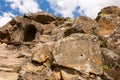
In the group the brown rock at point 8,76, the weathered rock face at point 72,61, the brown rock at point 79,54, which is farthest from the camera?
the brown rock at point 8,76

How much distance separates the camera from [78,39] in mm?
16703

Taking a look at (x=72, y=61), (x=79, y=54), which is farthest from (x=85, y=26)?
(x=72, y=61)

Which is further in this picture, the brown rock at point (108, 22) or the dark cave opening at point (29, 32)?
the dark cave opening at point (29, 32)

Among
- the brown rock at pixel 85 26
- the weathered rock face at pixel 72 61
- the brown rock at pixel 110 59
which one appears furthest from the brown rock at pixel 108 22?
the brown rock at pixel 110 59

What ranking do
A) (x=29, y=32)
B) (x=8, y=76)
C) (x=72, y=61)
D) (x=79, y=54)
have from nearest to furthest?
(x=72, y=61)
(x=79, y=54)
(x=8, y=76)
(x=29, y=32)

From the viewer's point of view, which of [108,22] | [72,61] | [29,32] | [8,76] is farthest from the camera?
[29,32]

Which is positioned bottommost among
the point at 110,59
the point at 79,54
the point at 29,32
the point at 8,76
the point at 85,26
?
the point at 8,76

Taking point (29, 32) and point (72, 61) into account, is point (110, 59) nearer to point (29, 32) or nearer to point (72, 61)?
point (72, 61)

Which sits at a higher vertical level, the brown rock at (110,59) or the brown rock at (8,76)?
the brown rock at (110,59)

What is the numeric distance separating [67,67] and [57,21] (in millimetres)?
27769

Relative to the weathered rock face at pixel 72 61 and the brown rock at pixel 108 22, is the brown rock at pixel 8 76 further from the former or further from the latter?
the brown rock at pixel 108 22

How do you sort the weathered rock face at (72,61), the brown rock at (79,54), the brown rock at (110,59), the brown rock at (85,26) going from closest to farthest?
the weathered rock face at (72,61), the brown rock at (79,54), the brown rock at (110,59), the brown rock at (85,26)

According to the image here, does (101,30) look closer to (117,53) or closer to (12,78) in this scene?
(117,53)

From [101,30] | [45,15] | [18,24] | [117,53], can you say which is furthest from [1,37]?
[117,53]
